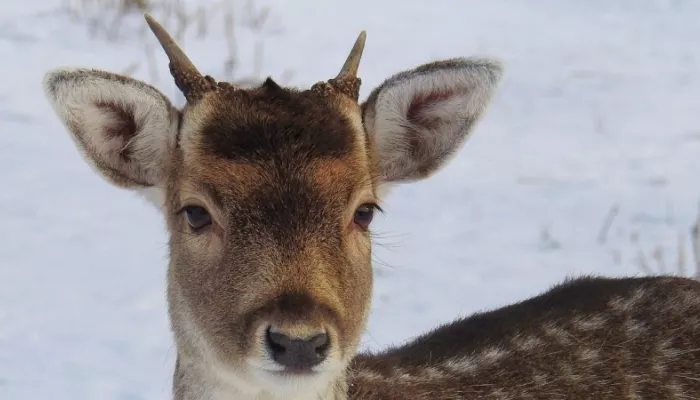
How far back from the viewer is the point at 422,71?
4.12 meters

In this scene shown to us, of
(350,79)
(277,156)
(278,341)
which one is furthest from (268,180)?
(350,79)

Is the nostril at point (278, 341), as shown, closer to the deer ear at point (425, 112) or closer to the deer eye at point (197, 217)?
the deer eye at point (197, 217)

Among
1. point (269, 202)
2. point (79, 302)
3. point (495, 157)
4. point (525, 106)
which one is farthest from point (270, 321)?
point (525, 106)

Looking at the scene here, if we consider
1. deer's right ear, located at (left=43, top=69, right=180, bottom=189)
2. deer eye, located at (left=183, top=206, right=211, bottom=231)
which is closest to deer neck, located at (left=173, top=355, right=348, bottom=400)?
deer eye, located at (left=183, top=206, right=211, bottom=231)

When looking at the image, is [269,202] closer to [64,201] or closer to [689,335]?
[689,335]

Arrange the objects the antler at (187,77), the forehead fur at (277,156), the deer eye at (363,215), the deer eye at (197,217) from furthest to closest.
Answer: the antler at (187,77) < the deer eye at (363,215) < the deer eye at (197,217) < the forehead fur at (277,156)

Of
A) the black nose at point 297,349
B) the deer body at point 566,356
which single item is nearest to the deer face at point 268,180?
the black nose at point 297,349

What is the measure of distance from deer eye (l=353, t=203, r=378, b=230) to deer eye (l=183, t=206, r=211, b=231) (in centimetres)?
52

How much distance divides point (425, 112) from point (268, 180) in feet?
3.32

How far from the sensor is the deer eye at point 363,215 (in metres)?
3.82

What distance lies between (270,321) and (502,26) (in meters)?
9.40

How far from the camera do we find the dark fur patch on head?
3604 millimetres

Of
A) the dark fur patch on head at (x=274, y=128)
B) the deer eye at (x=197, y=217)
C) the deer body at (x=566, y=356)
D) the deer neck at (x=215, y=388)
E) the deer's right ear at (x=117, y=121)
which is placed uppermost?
the deer's right ear at (x=117, y=121)

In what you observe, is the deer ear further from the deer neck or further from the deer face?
the deer neck
